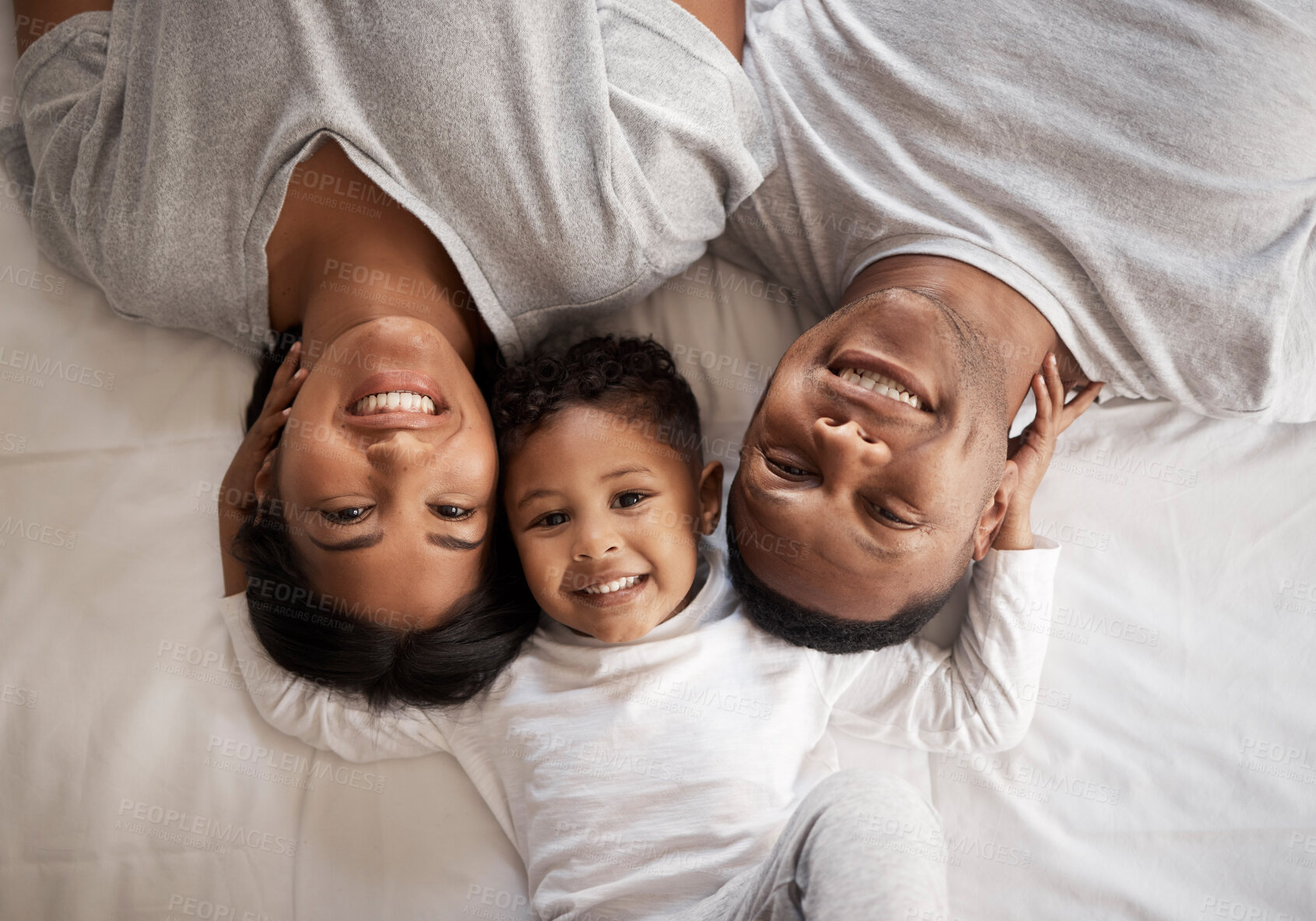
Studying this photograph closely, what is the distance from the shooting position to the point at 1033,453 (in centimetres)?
135

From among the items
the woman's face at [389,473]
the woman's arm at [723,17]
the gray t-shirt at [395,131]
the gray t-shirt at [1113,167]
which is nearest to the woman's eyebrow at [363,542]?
the woman's face at [389,473]

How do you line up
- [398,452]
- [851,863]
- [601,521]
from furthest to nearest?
1. [601,521]
2. [398,452]
3. [851,863]

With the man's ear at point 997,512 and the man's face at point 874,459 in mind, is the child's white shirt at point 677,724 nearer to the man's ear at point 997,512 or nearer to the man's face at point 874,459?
the man's ear at point 997,512

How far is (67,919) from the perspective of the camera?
4.32ft

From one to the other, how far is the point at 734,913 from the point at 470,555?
1.93 feet

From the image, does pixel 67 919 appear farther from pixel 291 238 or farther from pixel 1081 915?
pixel 1081 915

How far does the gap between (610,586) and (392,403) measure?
0.40 metres

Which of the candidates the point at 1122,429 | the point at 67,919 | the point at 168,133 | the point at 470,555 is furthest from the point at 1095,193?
the point at 67,919

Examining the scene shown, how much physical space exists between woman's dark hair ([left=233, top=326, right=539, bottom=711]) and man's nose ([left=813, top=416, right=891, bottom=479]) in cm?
51

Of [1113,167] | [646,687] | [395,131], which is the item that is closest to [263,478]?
[395,131]

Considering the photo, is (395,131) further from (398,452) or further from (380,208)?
(398,452)

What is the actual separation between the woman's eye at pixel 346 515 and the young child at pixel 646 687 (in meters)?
0.22

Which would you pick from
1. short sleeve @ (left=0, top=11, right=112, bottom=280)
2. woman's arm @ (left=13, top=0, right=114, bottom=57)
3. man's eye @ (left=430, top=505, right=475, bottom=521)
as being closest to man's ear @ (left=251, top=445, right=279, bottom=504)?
man's eye @ (left=430, top=505, right=475, bottom=521)

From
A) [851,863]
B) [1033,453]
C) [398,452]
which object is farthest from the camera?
[1033,453]
